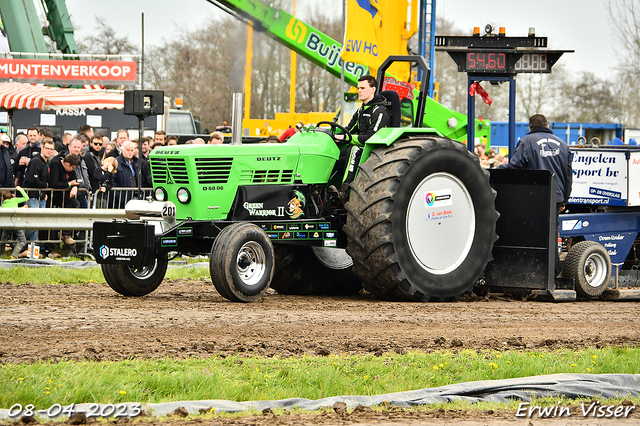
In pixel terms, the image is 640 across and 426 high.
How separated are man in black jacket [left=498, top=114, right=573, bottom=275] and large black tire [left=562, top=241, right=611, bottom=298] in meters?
0.18

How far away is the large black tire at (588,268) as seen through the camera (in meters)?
10.2

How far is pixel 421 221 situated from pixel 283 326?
101 inches

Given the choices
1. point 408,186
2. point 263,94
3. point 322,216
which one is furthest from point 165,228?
point 263,94

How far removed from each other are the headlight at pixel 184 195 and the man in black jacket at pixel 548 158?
12.9 ft

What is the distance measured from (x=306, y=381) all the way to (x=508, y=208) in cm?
538

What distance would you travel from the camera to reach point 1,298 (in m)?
8.66

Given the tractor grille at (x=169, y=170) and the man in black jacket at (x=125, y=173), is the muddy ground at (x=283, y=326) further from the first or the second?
the man in black jacket at (x=125, y=173)


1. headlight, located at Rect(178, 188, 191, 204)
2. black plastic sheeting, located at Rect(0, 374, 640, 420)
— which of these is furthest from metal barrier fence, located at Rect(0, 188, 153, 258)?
black plastic sheeting, located at Rect(0, 374, 640, 420)

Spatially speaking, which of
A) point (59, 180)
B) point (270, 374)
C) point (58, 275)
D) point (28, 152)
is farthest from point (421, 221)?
point (28, 152)

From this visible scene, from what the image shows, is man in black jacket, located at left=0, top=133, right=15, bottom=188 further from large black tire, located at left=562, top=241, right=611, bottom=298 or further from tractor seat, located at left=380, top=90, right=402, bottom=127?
large black tire, located at left=562, top=241, right=611, bottom=298

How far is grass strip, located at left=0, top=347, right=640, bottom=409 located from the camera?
4.58m

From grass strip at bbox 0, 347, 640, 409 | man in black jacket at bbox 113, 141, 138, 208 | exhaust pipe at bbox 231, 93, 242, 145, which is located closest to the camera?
grass strip at bbox 0, 347, 640, 409

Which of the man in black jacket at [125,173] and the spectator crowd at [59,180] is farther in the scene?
the man in black jacket at [125,173]

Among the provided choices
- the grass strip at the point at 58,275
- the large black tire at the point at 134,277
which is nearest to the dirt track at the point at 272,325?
the large black tire at the point at 134,277
